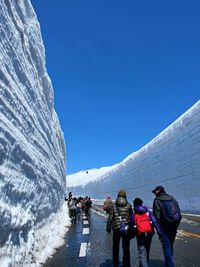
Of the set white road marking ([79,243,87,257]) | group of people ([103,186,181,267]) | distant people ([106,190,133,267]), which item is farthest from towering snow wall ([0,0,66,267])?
group of people ([103,186,181,267])

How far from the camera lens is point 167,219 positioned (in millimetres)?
6574

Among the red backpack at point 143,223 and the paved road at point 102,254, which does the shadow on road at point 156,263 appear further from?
the red backpack at point 143,223

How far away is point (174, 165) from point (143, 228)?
3521 cm

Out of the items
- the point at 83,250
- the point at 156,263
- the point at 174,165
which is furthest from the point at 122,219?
the point at 174,165

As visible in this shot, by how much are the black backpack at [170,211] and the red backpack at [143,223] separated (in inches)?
11.9

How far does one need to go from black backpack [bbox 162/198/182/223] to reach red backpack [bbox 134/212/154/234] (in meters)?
0.30

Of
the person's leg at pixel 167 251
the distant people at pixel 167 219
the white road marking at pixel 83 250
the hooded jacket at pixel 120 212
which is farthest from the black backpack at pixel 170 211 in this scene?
the white road marking at pixel 83 250

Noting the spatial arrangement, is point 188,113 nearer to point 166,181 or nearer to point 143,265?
point 166,181

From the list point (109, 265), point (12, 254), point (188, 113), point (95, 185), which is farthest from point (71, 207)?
point (95, 185)

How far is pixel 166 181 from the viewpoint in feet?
140

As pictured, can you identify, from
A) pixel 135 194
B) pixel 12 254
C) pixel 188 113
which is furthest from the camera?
pixel 135 194

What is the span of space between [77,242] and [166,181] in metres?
32.9

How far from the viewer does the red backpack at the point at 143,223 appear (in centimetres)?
659

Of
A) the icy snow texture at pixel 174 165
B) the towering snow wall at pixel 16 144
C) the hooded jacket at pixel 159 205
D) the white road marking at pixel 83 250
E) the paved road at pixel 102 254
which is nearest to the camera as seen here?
the towering snow wall at pixel 16 144
